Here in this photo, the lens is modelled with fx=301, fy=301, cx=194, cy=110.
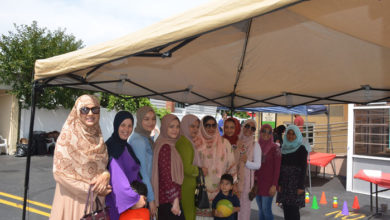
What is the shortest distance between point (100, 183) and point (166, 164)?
0.91m

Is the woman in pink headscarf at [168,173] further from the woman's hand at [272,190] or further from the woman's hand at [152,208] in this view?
the woman's hand at [272,190]

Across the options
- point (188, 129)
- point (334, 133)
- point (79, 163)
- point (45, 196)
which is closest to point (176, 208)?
point (188, 129)

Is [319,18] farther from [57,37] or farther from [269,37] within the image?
[57,37]

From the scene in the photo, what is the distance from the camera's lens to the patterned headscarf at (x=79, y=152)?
2.56m

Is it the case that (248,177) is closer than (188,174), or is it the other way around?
(188,174)

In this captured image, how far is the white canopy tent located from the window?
396 cm

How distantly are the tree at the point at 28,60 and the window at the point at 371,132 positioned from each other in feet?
42.4

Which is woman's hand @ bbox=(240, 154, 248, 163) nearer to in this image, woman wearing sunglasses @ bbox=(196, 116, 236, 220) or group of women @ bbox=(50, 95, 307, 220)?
group of women @ bbox=(50, 95, 307, 220)

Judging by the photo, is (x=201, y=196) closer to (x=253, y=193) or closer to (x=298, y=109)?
(x=253, y=193)

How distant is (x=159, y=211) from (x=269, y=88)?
3.04 meters

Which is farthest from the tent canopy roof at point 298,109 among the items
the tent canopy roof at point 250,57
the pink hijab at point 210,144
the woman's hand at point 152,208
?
the woman's hand at point 152,208

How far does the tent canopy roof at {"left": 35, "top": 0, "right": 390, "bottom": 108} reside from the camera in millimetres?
2348

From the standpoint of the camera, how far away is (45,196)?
7305 mm

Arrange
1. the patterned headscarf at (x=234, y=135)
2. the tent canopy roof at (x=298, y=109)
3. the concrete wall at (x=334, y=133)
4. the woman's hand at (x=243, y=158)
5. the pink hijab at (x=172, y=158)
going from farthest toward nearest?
the concrete wall at (x=334, y=133)
the tent canopy roof at (x=298, y=109)
the patterned headscarf at (x=234, y=135)
the woman's hand at (x=243, y=158)
the pink hijab at (x=172, y=158)
